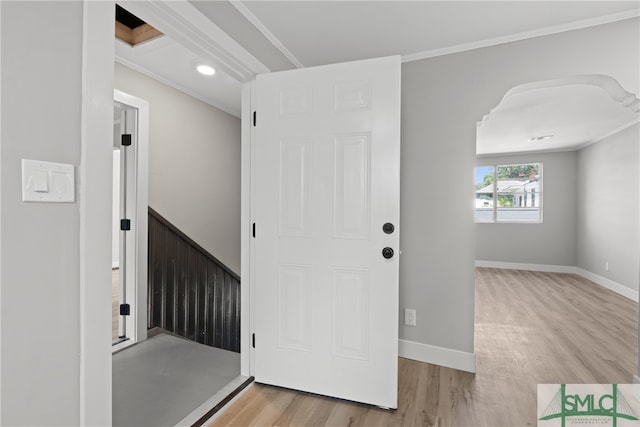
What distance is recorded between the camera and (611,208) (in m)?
5.00

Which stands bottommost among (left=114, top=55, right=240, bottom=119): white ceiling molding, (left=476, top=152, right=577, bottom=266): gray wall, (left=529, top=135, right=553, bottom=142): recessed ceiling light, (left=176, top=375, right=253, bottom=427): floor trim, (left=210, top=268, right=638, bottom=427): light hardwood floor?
(left=210, top=268, right=638, bottom=427): light hardwood floor

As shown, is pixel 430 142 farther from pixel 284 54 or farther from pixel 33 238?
pixel 33 238

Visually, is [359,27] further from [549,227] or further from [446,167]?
[549,227]

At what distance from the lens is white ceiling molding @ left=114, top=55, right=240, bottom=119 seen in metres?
2.57

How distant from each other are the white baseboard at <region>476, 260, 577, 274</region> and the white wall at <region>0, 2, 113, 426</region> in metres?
7.13

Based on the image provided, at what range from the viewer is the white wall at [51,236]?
0.91 meters

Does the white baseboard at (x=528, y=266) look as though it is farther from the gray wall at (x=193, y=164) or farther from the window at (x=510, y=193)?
the gray wall at (x=193, y=164)

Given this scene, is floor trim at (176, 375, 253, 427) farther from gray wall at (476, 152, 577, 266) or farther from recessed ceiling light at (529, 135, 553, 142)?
gray wall at (476, 152, 577, 266)

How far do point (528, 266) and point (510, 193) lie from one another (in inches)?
59.9

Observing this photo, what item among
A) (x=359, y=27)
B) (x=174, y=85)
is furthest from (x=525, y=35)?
(x=174, y=85)

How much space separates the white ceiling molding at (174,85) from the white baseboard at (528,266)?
5809 mm

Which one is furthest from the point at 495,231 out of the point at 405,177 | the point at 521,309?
the point at 405,177

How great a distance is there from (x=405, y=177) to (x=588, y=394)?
1.80 meters

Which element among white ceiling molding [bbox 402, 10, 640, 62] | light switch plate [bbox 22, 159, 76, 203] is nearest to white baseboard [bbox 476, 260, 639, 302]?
white ceiling molding [bbox 402, 10, 640, 62]
